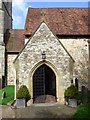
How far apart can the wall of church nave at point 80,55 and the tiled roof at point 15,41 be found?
7393 mm

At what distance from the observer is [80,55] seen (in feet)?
87.3

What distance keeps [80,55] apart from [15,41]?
30.7 ft

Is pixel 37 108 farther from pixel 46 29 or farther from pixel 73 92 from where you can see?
pixel 46 29

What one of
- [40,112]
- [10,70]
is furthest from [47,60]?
[10,70]

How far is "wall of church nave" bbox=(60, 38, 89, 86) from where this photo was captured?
1038 inches

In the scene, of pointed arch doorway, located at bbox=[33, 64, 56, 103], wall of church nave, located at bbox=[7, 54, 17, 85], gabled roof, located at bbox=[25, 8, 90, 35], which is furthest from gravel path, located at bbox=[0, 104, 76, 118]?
wall of church nave, located at bbox=[7, 54, 17, 85]

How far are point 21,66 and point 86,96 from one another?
5197 millimetres

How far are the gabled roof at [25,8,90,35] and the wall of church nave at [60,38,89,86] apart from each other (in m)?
0.84

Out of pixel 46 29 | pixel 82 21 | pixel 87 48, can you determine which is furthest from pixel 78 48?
pixel 46 29

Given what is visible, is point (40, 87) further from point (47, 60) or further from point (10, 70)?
point (10, 70)

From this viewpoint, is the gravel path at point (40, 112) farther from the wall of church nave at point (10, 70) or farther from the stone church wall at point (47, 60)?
the wall of church nave at point (10, 70)

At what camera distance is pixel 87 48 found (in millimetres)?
26672

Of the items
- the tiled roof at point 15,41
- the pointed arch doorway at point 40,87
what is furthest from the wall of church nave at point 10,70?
the pointed arch doorway at point 40,87

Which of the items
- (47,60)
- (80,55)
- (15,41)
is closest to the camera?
(47,60)
